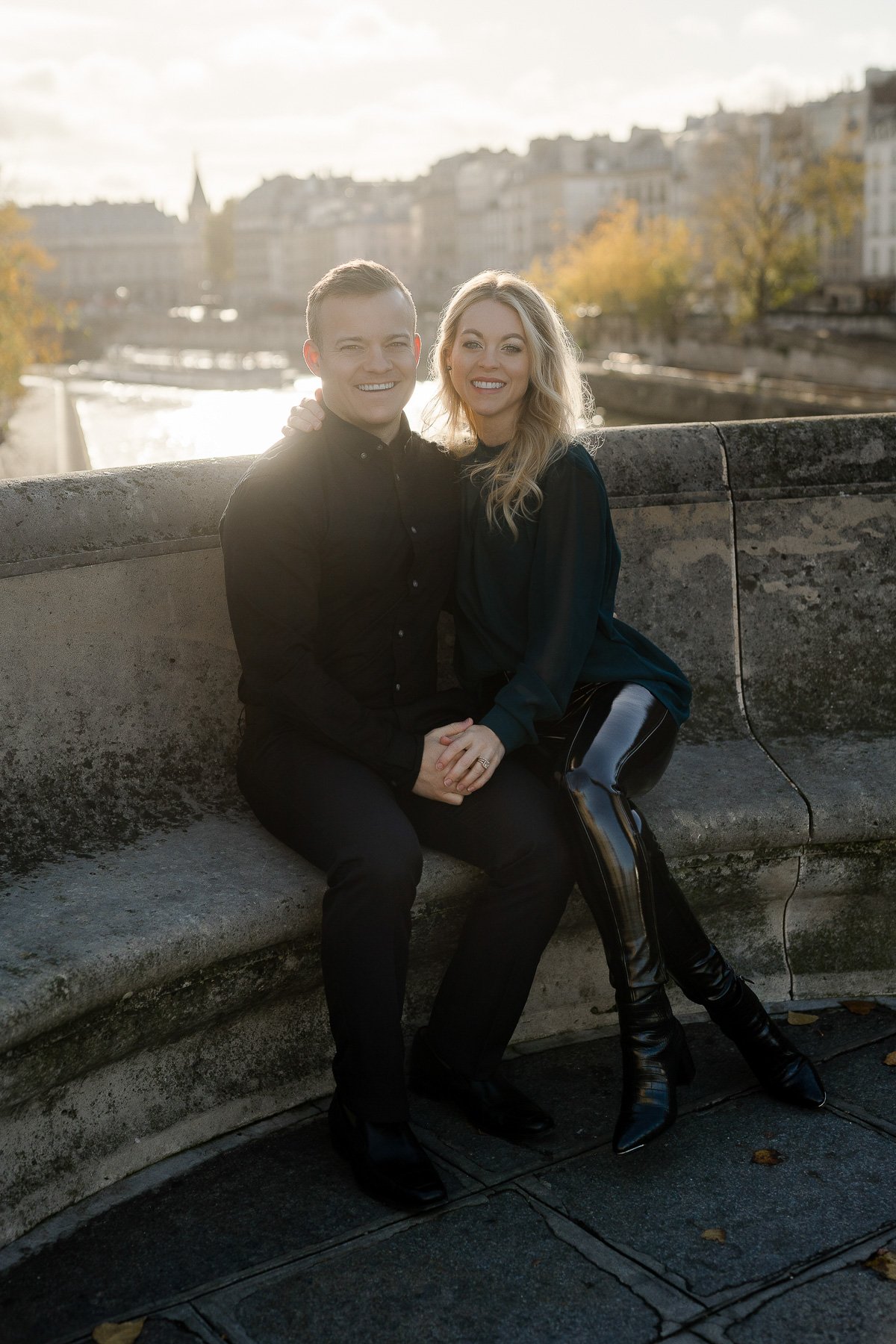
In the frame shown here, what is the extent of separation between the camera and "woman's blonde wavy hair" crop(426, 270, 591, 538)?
3.05 meters

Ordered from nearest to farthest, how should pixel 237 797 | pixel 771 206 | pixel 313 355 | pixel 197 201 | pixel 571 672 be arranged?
pixel 571 672, pixel 313 355, pixel 237 797, pixel 771 206, pixel 197 201

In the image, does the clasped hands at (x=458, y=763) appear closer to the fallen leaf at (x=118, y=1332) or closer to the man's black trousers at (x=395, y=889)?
the man's black trousers at (x=395, y=889)

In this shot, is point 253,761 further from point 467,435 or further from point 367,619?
point 467,435

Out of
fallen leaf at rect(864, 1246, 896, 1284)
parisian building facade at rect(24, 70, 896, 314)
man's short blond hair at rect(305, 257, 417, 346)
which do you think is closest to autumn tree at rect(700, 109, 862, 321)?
parisian building facade at rect(24, 70, 896, 314)

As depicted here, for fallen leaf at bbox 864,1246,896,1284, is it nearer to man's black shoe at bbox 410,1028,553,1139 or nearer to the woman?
the woman

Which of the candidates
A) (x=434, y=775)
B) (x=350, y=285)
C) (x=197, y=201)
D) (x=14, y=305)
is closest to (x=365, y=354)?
(x=350, y=285)

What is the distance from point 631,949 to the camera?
8.88 feet

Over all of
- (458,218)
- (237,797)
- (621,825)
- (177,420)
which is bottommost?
(177,420)

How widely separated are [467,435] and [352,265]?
0.47 m

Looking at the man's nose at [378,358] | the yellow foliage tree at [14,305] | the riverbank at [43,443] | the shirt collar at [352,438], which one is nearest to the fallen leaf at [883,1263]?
the shirt collar at [352,438]

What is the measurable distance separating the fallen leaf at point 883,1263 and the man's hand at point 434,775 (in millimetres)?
1090

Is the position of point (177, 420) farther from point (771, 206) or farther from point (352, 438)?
point (771, 206)

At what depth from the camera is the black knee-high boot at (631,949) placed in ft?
8.86

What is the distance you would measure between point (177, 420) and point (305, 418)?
2518 centimetres
